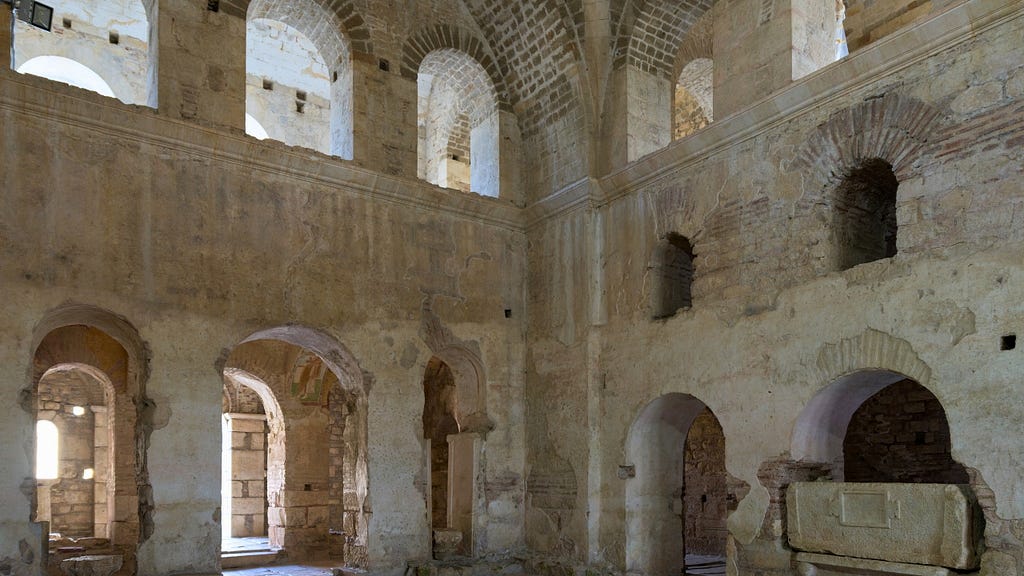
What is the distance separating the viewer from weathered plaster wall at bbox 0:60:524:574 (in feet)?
24.0

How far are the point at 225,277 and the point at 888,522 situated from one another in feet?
20.0

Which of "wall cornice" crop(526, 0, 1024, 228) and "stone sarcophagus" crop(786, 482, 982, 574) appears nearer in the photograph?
"stone sarcophagus" crop(786, 482, 982, 574)

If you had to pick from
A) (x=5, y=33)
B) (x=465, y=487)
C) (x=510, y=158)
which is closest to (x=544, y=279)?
(x=510, y=158)

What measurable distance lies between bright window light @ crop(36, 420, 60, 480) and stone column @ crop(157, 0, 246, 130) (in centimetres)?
800

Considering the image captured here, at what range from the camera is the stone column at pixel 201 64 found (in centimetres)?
820

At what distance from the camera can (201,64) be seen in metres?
8.40

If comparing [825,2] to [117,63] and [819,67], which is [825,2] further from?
[117,63]

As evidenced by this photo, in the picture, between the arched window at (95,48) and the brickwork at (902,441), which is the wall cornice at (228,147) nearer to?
the arched window at (95,48)

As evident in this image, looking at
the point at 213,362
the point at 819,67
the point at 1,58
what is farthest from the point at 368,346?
the point at 819,67

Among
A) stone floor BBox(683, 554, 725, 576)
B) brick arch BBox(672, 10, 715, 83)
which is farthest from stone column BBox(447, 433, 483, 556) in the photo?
brick arch BBox(672, 10, 715, 83)

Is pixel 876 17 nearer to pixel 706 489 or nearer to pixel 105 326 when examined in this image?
pixel 706 489

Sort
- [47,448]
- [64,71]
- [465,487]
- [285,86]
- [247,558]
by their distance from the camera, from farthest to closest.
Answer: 1. [47,448]
2. [285,86]
3. [64,71]
4. [247,558]
5. [465,487]

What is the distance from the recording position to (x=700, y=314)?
26.9 feet

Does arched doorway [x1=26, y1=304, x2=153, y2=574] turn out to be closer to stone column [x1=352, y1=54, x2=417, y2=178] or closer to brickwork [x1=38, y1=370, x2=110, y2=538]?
brickwork [x1=38, y1=370, x2=110, y2=538]
